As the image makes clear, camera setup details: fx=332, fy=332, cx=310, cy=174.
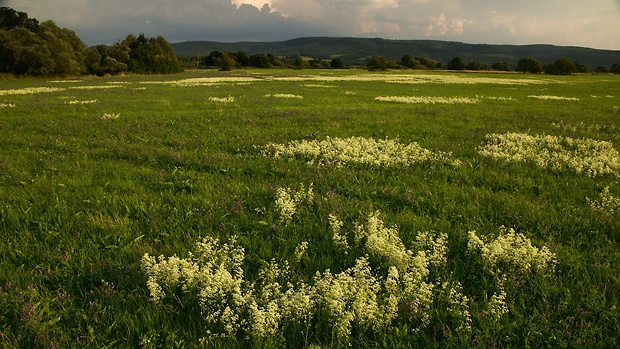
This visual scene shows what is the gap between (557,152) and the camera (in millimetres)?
10938

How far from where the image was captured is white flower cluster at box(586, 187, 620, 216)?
6.36 m

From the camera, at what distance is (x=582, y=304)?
3914 millimetres

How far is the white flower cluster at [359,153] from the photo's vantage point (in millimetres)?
9625

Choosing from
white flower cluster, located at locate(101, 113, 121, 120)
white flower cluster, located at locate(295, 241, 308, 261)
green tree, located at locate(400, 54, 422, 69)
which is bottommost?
white flower cluster, located at locate(295, 241, 308, 261)

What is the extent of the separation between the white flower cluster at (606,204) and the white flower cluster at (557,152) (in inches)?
75.3

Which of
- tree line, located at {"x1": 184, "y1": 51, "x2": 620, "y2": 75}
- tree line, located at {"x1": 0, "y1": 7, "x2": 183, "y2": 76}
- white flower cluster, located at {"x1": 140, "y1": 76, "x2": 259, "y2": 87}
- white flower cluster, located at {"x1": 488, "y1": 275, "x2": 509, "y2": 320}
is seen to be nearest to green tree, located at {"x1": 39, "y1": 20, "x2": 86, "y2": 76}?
tree line, located at {"x1": 0, "y1": 7, "x2": 183, "y2": 76}

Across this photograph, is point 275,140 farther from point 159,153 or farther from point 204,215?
point 204,215

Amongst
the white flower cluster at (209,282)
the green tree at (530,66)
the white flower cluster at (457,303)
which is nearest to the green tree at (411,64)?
the green tree at (530,66)

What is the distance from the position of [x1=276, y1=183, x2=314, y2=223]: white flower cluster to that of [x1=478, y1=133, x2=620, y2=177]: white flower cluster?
660 cm

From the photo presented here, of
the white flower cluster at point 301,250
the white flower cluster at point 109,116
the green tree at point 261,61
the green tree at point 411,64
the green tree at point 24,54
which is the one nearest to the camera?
the white flower cluster at point 301,250

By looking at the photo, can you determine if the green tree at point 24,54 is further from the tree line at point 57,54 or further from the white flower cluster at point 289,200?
the white flower cluster at point 289,200

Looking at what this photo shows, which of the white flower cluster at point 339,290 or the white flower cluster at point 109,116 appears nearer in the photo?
the white flower cluster at point 339,290

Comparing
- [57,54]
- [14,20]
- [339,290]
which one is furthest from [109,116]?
[14,20]

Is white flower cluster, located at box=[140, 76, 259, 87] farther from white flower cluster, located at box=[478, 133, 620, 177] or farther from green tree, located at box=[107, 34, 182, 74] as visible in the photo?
green tree, located at box=[107, 34, 182, 74]
